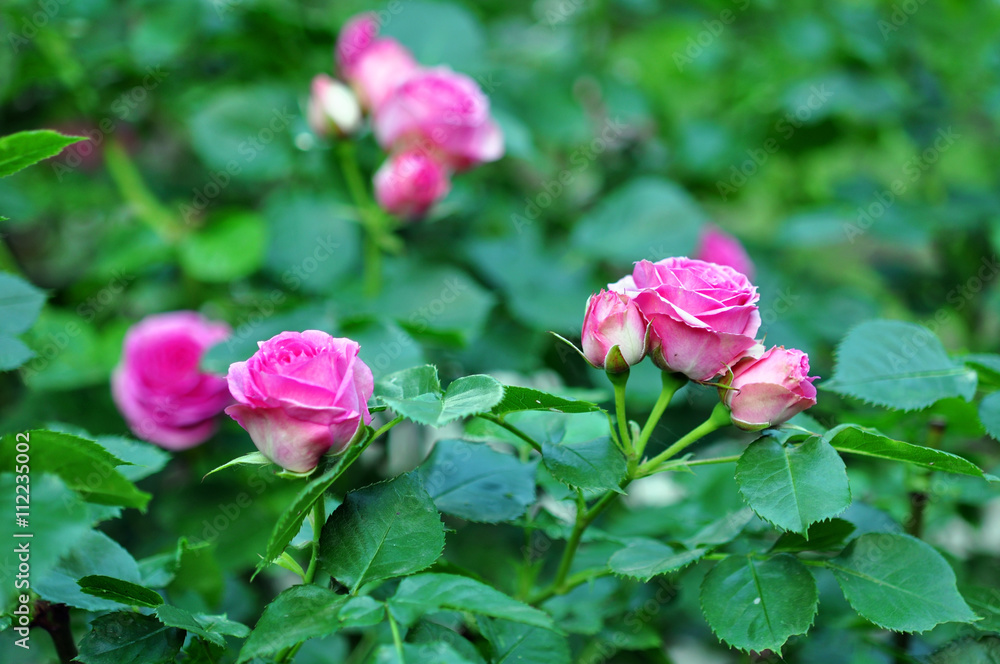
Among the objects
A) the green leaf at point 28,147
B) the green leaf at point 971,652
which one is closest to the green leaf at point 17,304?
the green leaf at point 28,147

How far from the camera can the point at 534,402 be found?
387 millimetres

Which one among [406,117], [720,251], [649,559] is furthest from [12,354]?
[720,251]

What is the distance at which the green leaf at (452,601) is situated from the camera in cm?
34

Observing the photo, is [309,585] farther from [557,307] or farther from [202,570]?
[557,307]

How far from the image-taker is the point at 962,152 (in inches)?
56.1

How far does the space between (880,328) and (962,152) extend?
1.14 m

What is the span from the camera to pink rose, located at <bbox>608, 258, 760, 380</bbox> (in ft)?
1.32

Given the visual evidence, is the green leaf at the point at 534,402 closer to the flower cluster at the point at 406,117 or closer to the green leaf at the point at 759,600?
the green leaf at the point at 759,600

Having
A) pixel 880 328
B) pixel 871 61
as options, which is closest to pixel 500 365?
pixel 880 328

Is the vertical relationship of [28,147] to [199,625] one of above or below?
above

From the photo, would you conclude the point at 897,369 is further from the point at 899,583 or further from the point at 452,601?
the point at 452,601

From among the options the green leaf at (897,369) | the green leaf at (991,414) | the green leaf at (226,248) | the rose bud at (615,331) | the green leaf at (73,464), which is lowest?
the green leaf at (226,248)

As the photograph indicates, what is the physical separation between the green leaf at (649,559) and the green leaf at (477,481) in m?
0.07

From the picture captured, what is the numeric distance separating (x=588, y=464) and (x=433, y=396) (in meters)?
0.09
